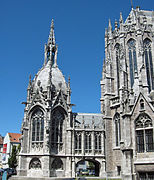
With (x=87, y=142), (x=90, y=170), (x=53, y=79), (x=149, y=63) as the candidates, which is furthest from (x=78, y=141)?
(x=90, y=170)

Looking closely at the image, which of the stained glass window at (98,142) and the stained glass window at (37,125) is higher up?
the stained glass window at (37,125)

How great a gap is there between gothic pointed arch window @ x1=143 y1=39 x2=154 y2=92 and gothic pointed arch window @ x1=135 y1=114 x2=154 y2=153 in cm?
1775

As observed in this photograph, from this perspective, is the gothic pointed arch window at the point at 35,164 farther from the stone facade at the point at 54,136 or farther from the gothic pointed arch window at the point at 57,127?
the gothic pointed arch window at the point at 57,127

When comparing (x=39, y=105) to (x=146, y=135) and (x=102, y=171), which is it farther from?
(x=146, y=135)

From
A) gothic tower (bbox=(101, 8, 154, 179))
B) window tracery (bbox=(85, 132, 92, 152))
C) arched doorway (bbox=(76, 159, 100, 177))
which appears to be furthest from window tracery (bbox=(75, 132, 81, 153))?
gothic tower (bbox=(101, 8, 154, 179))

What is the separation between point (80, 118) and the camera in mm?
45594

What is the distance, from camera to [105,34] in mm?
52219

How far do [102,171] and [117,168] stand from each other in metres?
2.59

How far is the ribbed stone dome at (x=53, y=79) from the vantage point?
143ft

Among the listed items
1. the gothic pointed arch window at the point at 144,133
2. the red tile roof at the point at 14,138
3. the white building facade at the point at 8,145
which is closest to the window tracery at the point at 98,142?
the gothic pointed arch window at the point at 144,133

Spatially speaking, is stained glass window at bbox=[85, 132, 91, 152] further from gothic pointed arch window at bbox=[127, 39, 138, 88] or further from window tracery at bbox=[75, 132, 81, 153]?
gothic pointed arch window at bbox=[127, 39, 138, 88]

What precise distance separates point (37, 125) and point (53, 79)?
917 centimetres

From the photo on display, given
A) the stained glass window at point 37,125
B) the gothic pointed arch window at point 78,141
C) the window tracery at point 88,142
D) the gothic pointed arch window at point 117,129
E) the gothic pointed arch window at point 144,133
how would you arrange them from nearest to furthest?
the gothic pointed arch window at point 144,133
the stained glass window at point 37,125
the gothic pointed arch window at point 78,141
the gothic pointed arch window at point 117,129
the window tracery at point 88,142

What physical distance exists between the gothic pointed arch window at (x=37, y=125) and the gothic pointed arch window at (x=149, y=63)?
66.9 ft
